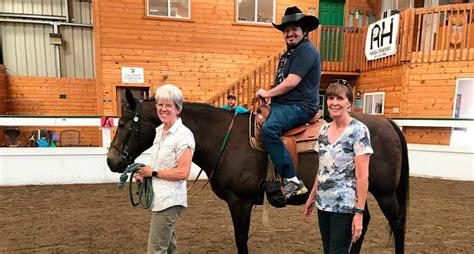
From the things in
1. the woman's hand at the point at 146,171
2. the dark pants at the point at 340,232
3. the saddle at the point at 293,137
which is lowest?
the dark pants at the point at 340,232

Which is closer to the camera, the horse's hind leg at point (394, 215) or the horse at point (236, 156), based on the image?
the horse at point (236, 156)

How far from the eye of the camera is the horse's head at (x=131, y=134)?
2307mm

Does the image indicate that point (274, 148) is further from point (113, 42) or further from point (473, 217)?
point (113, 42)

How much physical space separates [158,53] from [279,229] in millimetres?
7384

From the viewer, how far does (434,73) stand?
8.55 metres

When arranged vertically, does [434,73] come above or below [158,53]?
below

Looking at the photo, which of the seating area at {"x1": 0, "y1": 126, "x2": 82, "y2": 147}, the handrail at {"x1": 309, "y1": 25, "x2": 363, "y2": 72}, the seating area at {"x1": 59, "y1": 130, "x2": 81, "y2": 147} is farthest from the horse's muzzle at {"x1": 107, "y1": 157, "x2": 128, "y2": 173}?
the handrail at {"x1": 309, "y1": 25, "x2": 363, "y2": 72}

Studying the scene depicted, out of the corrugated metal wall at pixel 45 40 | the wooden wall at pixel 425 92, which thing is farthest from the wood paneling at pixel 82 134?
the wooden wall at pixel 425 92

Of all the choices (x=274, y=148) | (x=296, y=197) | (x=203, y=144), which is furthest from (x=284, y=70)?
(x=296, y=197)

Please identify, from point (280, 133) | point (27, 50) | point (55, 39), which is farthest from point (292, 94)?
point (27, 50)

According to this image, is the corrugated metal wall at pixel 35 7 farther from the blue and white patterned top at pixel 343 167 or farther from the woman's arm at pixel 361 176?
the woman's arm at pixel 361 176

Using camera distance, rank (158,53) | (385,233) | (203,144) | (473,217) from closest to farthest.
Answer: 1. (203,144)
2. (385,233)
3. (473,217)
4. (158,53)

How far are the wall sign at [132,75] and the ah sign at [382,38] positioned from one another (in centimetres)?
777

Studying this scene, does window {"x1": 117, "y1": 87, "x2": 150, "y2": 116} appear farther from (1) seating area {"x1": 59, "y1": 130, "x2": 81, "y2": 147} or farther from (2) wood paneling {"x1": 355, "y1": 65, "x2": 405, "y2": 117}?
(2) wood paneling {"x1": 355, "y1": 65, "x2": 405, "y2": 117}
